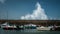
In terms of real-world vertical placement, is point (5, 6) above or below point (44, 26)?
above

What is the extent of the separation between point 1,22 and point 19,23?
0.59 m

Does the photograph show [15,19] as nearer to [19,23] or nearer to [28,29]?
[19,23]

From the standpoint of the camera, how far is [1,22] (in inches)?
169

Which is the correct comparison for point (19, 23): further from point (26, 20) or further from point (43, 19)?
point (43, 19)

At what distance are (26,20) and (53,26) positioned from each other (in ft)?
3.05

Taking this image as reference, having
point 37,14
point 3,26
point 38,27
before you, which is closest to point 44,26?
point 38,27

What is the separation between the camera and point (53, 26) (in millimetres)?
4406

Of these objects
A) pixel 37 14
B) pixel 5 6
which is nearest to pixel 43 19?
pixel 37 14

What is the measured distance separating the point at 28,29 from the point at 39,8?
0.78 m

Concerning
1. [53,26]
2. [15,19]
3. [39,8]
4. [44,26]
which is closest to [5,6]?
[15,19]

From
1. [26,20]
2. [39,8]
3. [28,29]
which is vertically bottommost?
[28,29]

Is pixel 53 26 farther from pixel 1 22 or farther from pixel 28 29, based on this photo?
pixel 1 22

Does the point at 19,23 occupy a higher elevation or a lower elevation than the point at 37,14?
lower

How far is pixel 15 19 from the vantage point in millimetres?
4258
